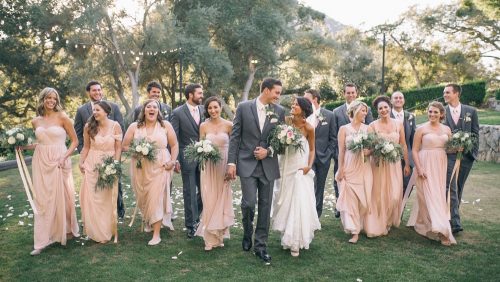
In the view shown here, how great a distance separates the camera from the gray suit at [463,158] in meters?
6.74

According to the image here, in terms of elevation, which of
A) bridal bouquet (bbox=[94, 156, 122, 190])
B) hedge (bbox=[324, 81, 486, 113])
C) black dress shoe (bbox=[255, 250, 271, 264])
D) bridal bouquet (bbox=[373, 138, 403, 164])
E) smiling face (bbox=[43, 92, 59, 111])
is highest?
hedge (bbox=[324, 81, 486, 113])

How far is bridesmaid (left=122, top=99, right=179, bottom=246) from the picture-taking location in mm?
6293

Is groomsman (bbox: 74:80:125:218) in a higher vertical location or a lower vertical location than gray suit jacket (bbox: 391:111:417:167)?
higher

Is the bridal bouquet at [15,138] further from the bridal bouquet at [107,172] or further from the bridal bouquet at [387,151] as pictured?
the bridal bouquet at [387,151]

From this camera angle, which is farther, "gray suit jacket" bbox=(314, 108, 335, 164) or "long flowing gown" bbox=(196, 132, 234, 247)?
"gray suit jacket" bbox=(314, 108, 335, 164)

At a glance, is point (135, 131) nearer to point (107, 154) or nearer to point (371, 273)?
point (107, 154)

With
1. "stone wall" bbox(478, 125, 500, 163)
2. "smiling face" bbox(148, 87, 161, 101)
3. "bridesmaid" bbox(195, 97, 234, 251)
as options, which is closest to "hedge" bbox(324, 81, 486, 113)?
"stone wall" bbox(478, 125, 500, 163)

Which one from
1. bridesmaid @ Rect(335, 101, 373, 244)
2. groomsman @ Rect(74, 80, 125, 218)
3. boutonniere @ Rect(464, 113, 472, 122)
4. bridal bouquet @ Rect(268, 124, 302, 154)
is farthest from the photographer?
groomsman @ Rect(74, 80, 125, 218)

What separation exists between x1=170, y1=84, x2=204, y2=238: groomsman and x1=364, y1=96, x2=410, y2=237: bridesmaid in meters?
2.70

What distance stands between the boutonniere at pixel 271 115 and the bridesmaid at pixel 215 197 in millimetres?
938

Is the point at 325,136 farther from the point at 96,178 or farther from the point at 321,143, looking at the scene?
the point at 96,178

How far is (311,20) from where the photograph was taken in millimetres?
45375

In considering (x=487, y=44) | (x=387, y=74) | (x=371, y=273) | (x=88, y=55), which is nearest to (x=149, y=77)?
(x=88, y=55)

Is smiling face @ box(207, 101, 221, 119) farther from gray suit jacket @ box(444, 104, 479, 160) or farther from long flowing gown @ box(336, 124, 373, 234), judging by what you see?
gray suit jacket @ box(444, 104, 479, 160)
